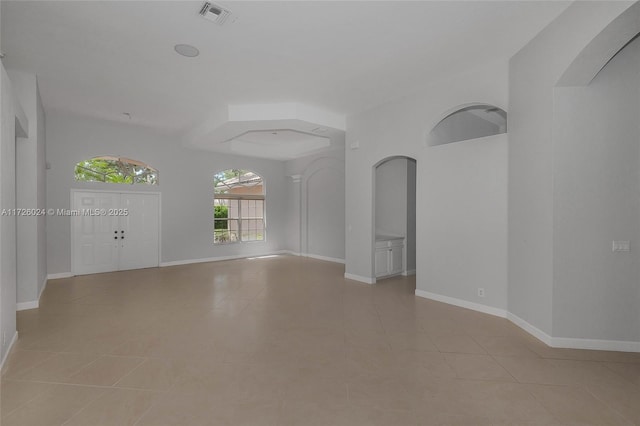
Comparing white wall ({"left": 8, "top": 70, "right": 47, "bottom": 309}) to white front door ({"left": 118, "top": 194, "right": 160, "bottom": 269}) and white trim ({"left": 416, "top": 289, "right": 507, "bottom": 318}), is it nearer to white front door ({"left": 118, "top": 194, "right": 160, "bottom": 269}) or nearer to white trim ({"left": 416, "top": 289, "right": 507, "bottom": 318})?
white front door ({"left": 118, "top": 194, "right": 160, "bottom": 269})

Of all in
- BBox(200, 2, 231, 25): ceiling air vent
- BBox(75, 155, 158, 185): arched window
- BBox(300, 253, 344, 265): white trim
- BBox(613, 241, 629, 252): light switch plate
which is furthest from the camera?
BBox(300, 253, 344, 265): white trim

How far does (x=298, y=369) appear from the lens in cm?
265

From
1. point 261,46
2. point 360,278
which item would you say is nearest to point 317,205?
point 360,278

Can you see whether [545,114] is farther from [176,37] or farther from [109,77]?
[109,77]

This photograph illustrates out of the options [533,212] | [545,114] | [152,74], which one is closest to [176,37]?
[152,74]

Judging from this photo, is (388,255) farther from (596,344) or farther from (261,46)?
(261,46)

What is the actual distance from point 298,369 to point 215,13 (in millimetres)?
3372

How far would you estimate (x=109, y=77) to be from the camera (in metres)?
4.31

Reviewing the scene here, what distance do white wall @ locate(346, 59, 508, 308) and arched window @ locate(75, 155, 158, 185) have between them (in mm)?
5209

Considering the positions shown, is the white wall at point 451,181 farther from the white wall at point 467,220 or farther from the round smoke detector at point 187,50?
the round smoke detector at point 187,50

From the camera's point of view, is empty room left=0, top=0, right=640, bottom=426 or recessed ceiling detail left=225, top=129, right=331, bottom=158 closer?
empty room left=0, top=0, right=640, bottom=426

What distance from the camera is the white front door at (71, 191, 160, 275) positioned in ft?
20.9

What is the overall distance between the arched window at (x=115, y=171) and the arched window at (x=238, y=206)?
1665 mm

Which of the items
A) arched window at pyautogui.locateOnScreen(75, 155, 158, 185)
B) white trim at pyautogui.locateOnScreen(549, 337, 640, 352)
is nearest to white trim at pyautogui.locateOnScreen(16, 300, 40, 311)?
arched window at pyautogui.locateOnScreen(75, 155, 158, 185)
